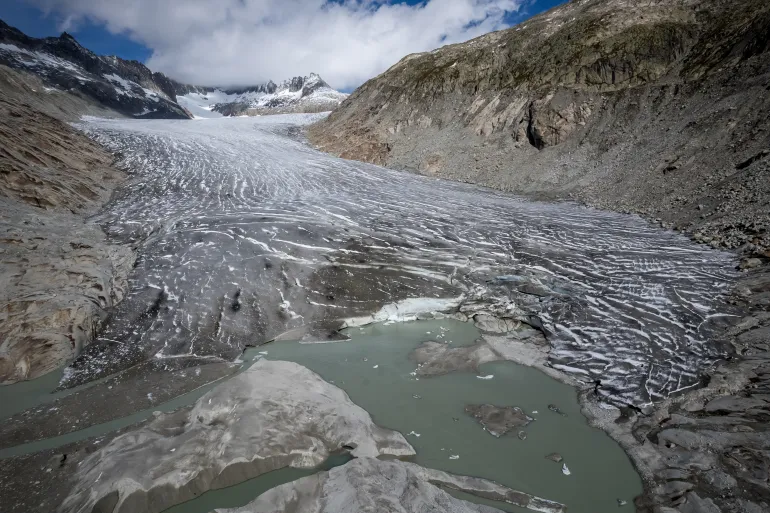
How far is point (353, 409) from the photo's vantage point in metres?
4.60

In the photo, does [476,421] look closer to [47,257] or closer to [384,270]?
[384,270]

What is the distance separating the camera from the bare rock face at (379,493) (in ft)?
10.5

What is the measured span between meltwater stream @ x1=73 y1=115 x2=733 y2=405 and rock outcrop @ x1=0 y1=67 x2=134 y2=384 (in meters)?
0.38

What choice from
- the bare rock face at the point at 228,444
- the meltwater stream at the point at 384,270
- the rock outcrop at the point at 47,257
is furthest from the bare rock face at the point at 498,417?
the rock outcrop at the point at 47,257

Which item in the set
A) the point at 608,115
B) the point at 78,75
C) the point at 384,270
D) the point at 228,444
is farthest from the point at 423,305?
the point at 78,75

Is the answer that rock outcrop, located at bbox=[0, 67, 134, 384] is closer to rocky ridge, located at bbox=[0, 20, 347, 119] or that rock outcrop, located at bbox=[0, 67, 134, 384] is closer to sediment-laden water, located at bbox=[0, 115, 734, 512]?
sediment-laden water, located at bbox=[0, 115, 734, 512]

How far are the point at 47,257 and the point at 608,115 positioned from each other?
19.3 m

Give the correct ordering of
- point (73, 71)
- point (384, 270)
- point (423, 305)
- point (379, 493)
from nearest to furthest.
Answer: point (379, 493) → point (423, 305) → point (384, 270) → point (73, 71)

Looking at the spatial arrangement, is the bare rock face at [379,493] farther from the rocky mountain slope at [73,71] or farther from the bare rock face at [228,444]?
the rocky mountain slope at [73,71]

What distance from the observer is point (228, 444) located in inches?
154

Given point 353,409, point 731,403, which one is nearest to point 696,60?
point 731,403

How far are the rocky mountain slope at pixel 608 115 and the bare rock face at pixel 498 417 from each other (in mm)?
6747

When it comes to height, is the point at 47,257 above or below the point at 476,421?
above

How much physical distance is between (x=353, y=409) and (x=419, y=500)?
1485mm
